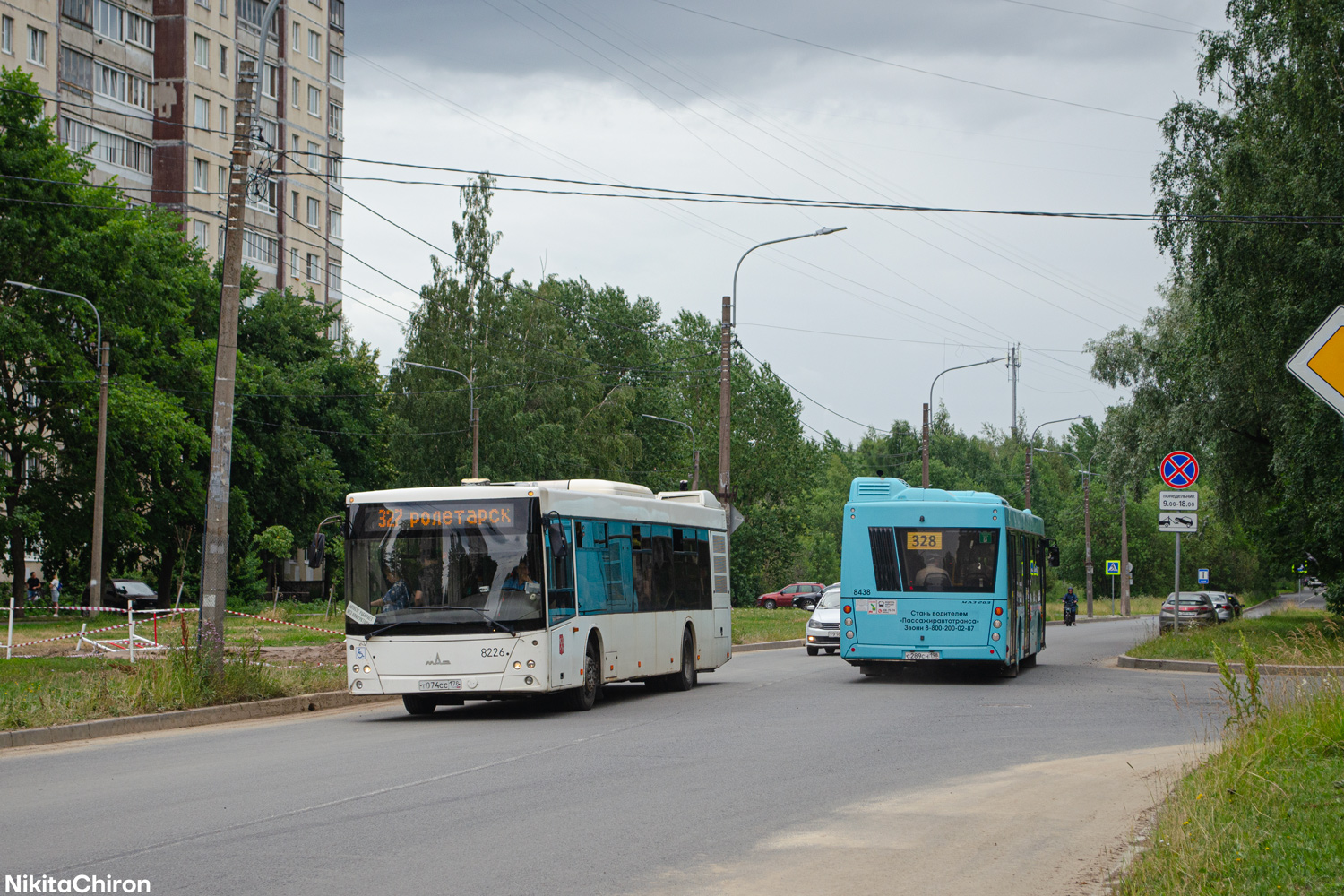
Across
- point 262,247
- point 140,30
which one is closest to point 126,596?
point 262,247

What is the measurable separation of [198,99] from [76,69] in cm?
777

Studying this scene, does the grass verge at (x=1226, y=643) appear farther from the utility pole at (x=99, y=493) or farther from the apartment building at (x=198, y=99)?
the apartment building at (x=198, y=99)

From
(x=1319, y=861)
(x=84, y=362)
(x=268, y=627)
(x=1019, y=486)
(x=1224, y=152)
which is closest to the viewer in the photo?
(x=1319, y=861)

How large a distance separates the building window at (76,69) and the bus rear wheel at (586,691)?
56.0 metres

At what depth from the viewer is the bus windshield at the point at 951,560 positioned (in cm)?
2161

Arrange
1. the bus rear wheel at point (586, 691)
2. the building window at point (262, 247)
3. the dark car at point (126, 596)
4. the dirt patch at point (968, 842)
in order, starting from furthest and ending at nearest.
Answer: the building window at point (262, 247) → the dark car at point (126, 596) → the bus rear wheel at point (586, 691) → the dirt patch at point (968, 842)

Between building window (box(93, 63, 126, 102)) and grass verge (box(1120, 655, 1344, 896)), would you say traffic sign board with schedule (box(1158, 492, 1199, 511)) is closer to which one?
grass verge (box(1120, 655, 1344, 896))

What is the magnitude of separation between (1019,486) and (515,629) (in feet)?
379

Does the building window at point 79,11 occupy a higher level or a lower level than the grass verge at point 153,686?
higher

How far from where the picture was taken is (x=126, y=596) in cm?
5581

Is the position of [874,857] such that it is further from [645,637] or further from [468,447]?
[468,447]

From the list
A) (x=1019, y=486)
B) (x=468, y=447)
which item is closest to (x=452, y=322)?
(x=468, y=447)

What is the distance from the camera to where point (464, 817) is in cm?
941

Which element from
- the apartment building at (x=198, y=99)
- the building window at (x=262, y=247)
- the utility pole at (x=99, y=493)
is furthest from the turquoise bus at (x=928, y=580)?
the building window at (x=262, y=247)
